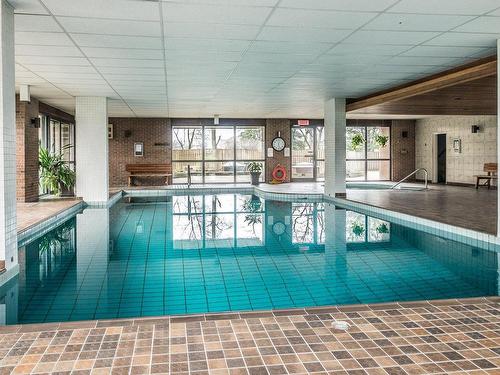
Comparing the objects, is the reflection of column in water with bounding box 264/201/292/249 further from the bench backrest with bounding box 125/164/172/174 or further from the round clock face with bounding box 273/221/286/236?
the bench backrest with bounding box 125/164/172/174

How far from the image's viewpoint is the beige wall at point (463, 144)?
14.2m

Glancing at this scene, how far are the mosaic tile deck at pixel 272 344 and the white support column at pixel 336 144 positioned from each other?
818cm

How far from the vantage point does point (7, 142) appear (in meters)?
4.06

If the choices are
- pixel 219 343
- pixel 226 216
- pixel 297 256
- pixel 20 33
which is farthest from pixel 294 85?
pixel 219 343

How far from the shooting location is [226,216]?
8586mm

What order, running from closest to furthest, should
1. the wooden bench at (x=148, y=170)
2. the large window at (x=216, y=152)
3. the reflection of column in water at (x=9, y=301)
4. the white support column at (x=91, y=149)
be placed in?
the reflection of column in water at (x=9, y=301) → the white support column at (x=91, y=149) → the wooden bench at (x=148, y=170) → the large window at (x=216, y=152)

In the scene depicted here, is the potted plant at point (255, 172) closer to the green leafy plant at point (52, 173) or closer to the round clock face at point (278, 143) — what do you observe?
the round clock face at point (278, 143)

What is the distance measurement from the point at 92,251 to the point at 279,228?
2.90m

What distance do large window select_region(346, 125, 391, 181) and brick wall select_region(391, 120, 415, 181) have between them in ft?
0.68

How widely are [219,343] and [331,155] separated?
9.11m

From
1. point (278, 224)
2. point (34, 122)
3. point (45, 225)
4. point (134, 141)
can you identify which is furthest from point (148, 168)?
point (278, 224)

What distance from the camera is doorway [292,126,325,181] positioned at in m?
17.0

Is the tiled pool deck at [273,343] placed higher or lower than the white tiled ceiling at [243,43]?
lower

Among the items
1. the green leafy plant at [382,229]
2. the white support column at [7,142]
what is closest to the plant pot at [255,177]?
the green leafy plant at [382,229]
